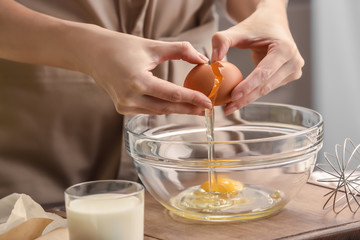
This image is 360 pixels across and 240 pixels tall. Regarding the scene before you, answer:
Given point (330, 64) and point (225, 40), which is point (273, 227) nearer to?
point (225, 40)

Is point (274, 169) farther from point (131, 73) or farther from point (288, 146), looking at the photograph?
point (131, 73)

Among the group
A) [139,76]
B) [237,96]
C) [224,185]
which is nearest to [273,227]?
[224,185]

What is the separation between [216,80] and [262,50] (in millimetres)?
192

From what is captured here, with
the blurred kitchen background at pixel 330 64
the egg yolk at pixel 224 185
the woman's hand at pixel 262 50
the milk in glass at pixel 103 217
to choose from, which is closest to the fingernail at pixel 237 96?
the woman's hand at pixel 262 50

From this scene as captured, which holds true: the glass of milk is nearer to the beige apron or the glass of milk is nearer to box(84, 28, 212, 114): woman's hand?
box(84, 28, 212, 114): woman's hand

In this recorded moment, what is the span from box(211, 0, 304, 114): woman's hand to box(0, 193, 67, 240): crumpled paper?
33 cm

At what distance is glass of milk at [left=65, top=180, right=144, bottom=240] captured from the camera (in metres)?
0.79

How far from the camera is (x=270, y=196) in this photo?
1.00 meters

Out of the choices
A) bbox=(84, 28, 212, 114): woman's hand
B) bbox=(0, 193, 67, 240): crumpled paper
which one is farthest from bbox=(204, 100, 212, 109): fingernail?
bbox=(0, 193, 67, 240): crumpled paper

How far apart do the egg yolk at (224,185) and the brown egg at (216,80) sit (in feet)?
0.43

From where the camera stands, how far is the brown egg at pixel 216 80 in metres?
0.95

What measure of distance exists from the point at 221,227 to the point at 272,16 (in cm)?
42

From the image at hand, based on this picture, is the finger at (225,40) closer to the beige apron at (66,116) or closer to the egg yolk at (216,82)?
the egg yolk at (216,82)

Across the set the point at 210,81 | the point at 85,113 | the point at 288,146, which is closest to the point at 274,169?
the point at 288,146
